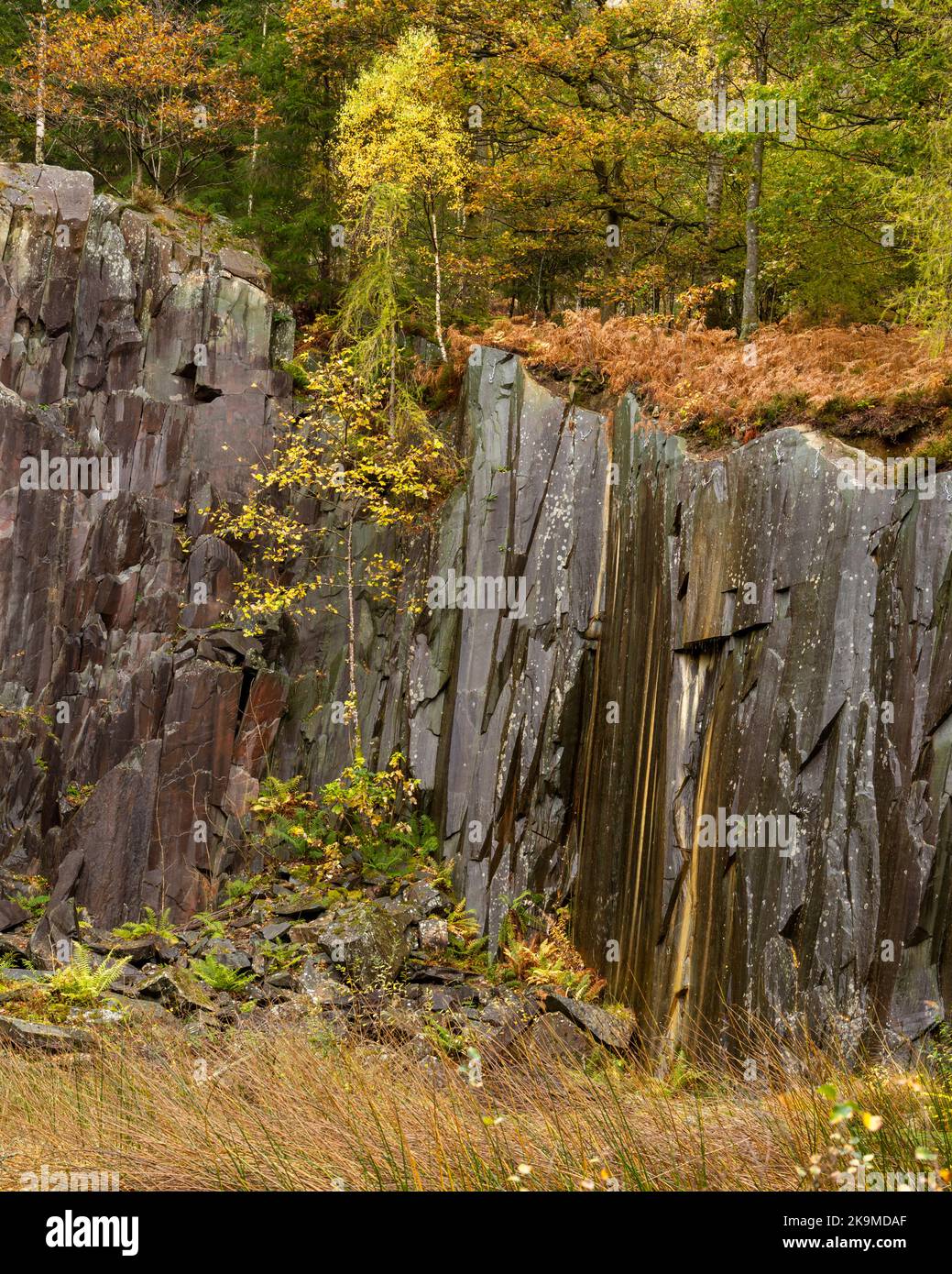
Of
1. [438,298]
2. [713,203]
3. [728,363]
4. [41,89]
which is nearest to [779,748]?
[728,363]

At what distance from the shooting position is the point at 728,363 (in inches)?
539

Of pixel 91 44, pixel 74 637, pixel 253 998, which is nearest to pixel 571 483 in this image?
pixel 253 998

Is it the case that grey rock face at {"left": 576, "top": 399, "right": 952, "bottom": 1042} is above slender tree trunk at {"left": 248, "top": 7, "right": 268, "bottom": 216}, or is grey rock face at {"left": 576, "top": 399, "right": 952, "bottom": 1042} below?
below

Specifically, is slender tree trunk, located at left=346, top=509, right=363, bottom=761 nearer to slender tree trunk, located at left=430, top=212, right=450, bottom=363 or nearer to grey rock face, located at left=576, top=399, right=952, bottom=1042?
slender tree trunk, located at left=430, top=212, right=450, bottom=363

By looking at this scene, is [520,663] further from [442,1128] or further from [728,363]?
[442,1128]

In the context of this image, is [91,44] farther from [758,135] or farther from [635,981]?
[635,981]

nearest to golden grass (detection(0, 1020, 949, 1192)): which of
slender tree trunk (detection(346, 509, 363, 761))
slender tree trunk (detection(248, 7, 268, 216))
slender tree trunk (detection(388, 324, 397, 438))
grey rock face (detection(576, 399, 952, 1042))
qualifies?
grey rock face (detection(576, 399, 952, 1042))

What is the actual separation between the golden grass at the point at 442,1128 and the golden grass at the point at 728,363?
8393mm

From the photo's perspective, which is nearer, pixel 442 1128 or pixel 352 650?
pixel 442 1128

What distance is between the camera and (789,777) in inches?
403

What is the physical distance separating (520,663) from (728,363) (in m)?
5.40

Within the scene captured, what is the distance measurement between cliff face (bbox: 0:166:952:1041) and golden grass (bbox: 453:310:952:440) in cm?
73

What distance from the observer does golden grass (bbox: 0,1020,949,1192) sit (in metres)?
4.32

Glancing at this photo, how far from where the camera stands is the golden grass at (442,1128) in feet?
14.2
